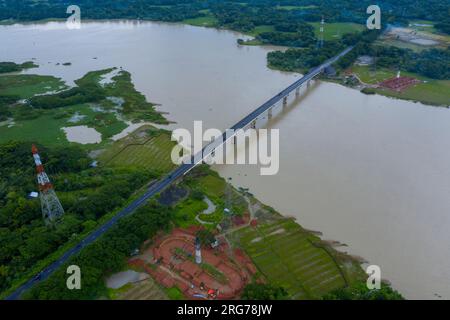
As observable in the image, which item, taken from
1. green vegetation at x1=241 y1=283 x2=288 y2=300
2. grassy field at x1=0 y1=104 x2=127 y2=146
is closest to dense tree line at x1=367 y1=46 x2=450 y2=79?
grassy field at x1=0 y1=104 x2=127 y2=146

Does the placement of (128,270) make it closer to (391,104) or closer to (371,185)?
(371,185)

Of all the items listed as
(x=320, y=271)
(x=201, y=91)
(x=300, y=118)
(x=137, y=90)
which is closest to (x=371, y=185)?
(x=320, y=271)

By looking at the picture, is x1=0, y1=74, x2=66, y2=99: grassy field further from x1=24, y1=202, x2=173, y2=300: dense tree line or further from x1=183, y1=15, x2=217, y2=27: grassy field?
x1=183, y1=15, x2=217, y2=27: grassy field

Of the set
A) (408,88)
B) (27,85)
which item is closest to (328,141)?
(408,88)

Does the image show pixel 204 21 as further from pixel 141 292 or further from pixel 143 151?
pixel 141 292

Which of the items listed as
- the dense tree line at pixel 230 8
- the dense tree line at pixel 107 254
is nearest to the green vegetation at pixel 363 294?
the dense tree line at pixel 107 254

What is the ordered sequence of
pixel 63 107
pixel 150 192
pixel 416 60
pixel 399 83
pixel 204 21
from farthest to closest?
pixel 204 21 < pixel 416 60 < pixel 399 83 < pixel 63 107 < pixel 150 192
